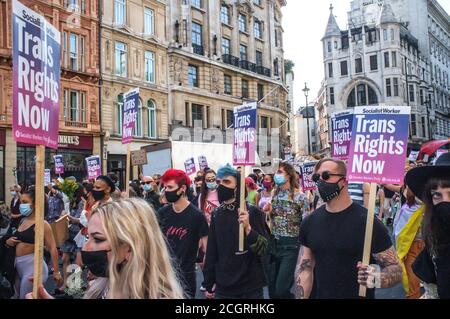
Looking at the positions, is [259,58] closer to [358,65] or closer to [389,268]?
[358,65]

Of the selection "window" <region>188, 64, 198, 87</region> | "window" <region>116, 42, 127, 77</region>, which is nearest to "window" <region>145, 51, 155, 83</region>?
"window" <region>116, 42, 127, 77</region>

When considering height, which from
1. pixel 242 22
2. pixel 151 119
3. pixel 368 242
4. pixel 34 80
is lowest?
pixel 368 242

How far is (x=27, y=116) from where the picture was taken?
353cm

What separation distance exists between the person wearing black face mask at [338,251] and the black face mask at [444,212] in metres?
0.59

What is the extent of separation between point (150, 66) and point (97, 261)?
96.7 ft

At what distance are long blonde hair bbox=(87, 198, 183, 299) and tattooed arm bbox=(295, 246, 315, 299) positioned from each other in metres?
1.53

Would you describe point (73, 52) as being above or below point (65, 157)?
above

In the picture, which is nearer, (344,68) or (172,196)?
(172,196)

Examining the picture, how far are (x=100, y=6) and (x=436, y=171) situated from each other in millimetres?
27654

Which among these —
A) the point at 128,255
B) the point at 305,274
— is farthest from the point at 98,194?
the point at 128,255

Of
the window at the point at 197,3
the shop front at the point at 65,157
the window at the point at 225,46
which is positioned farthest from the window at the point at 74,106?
the window at the point at 225,46

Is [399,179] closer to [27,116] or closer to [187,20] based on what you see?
[27,116]

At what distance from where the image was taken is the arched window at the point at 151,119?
3034 centimetres

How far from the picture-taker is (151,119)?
101 ft
